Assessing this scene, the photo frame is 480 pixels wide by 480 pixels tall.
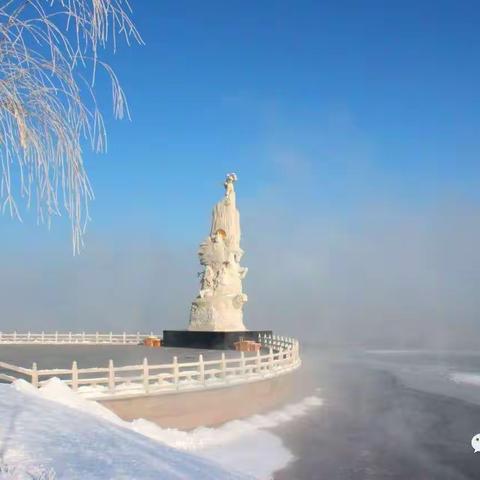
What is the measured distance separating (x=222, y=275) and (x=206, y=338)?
15.4 feet

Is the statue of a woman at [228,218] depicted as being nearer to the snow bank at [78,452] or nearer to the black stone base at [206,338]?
the black stone base at [206,338]

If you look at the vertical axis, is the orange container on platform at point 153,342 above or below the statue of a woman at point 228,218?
below

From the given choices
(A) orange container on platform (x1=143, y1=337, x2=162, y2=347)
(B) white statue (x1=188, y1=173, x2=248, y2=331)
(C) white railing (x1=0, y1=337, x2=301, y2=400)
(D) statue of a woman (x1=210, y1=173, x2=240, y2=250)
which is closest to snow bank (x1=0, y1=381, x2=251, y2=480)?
(C) white railing (x1=0, y1=337, x2=301, y2=400)

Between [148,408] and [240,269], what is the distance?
25.3m

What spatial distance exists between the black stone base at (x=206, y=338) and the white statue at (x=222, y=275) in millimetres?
930

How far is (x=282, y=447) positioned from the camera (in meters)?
17.2

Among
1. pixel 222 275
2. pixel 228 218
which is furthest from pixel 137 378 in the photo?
pixel 228 218

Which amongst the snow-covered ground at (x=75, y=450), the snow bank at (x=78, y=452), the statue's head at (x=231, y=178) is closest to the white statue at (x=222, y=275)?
the statue's head at (x=231, y=178)

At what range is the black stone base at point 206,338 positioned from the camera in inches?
1470

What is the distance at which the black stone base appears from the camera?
37344 mm

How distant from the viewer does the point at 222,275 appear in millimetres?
40000

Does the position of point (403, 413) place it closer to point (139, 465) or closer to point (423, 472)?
point (423, 472)

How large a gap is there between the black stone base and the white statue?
0.93 m

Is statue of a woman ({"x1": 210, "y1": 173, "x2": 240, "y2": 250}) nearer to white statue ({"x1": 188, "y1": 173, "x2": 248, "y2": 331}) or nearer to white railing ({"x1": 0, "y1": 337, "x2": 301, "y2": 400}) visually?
white statue ({"x1": 188, "y1": 173, "x2": 248, "y2": 331})
